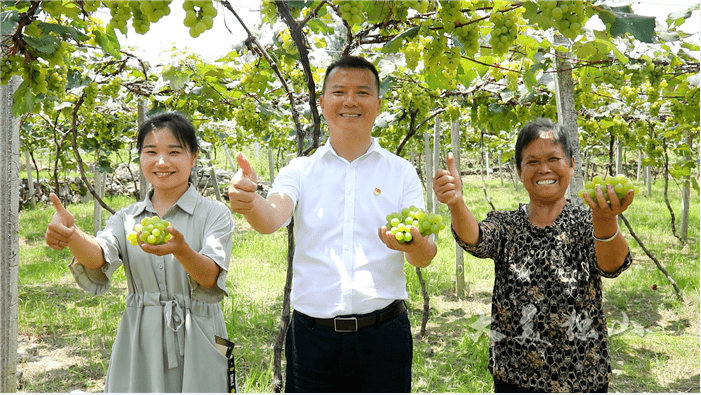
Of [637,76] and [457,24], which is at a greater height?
[637,76]

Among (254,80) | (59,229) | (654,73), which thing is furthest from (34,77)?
(654,73)

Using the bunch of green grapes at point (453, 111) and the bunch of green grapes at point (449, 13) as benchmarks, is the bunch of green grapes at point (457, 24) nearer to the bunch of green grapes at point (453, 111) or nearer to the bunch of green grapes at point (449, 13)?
the bunch of green grapes at point (449, 13)

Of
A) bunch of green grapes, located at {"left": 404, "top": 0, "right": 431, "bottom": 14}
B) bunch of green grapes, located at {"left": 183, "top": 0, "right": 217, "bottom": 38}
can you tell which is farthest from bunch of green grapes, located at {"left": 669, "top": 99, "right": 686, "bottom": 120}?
bunch of green grapes, located at {"left": 183, "top": 0, "right": 217, "bottom": 38}

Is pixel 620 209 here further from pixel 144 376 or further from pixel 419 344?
pixel 419 344

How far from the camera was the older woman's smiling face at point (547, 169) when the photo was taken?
65.9 inches

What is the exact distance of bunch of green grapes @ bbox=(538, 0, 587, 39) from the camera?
4.04 ft

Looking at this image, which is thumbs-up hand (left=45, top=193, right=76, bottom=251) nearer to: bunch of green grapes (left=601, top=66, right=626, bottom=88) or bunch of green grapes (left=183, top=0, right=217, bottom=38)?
bunch of green grapes (left=183, top=0, right=217, bottom=38)

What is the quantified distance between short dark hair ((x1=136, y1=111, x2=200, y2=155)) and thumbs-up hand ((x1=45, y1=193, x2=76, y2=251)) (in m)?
0.36

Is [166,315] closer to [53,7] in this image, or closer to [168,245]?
[168,245]

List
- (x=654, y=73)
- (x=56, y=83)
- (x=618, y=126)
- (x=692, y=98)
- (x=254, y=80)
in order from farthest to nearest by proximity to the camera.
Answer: (x=618, y=126), (x=692, y=98), (x=654, y=73), (x=254, y=80), (x=56, y=83)

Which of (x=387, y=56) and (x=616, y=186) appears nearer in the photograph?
(x=616, y=186)

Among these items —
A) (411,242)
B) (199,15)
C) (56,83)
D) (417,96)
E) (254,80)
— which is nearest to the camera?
(199,15)

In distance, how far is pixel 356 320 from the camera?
1602 millimetres

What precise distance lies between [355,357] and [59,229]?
1003 millimetres
